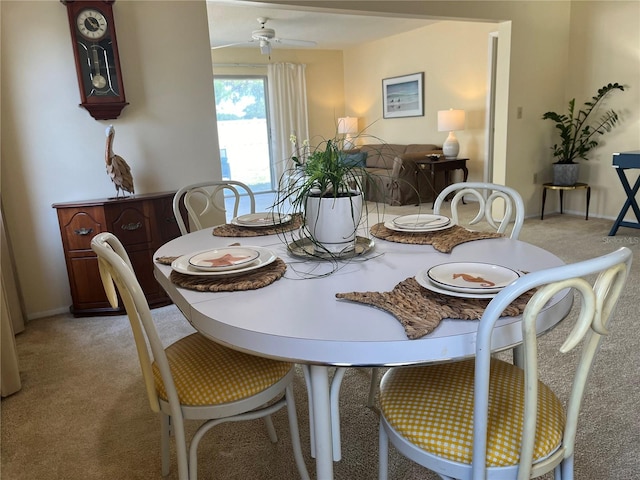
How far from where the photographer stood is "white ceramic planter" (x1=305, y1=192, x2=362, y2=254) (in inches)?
55.4

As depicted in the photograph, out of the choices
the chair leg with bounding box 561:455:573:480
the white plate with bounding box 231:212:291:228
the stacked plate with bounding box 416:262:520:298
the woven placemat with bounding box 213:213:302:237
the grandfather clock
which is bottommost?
the chair leg with bounding box 561:455:573:480

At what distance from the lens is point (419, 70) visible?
710 centimetres

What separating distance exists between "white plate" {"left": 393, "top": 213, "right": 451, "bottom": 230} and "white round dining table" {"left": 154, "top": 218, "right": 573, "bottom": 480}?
0.27 meters

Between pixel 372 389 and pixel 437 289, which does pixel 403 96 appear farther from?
pixel 437 289

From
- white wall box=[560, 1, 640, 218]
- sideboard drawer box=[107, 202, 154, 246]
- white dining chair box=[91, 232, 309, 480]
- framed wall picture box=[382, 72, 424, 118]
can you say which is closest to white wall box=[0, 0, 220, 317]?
sideboard drawer box=[107, 202, 154, 246]

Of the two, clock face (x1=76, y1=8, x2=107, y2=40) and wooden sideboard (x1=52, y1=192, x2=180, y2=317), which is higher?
clock face (x1=76, y1=8, x2=107, y2=40)

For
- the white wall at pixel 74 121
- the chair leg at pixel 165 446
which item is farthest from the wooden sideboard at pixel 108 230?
the chair leg at pixel 165 446

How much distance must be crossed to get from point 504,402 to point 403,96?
6960 millimetres

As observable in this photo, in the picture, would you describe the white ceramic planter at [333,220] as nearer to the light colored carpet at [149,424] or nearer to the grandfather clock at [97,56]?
the light colored carpet at [149,424]

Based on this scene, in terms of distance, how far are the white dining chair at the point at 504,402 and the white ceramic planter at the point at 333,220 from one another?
43cm

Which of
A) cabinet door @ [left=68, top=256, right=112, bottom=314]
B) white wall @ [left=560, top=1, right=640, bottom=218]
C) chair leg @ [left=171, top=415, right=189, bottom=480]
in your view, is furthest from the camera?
white wall @ [left=560, top=1, right=640, bottom=218]

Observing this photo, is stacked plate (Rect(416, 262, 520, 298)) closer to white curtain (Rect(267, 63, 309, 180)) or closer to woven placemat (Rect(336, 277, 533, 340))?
woven placemat (Rect(336, 277, 533, 340))

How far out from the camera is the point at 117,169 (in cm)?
295

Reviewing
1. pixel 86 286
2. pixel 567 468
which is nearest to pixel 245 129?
pixel 86 286
